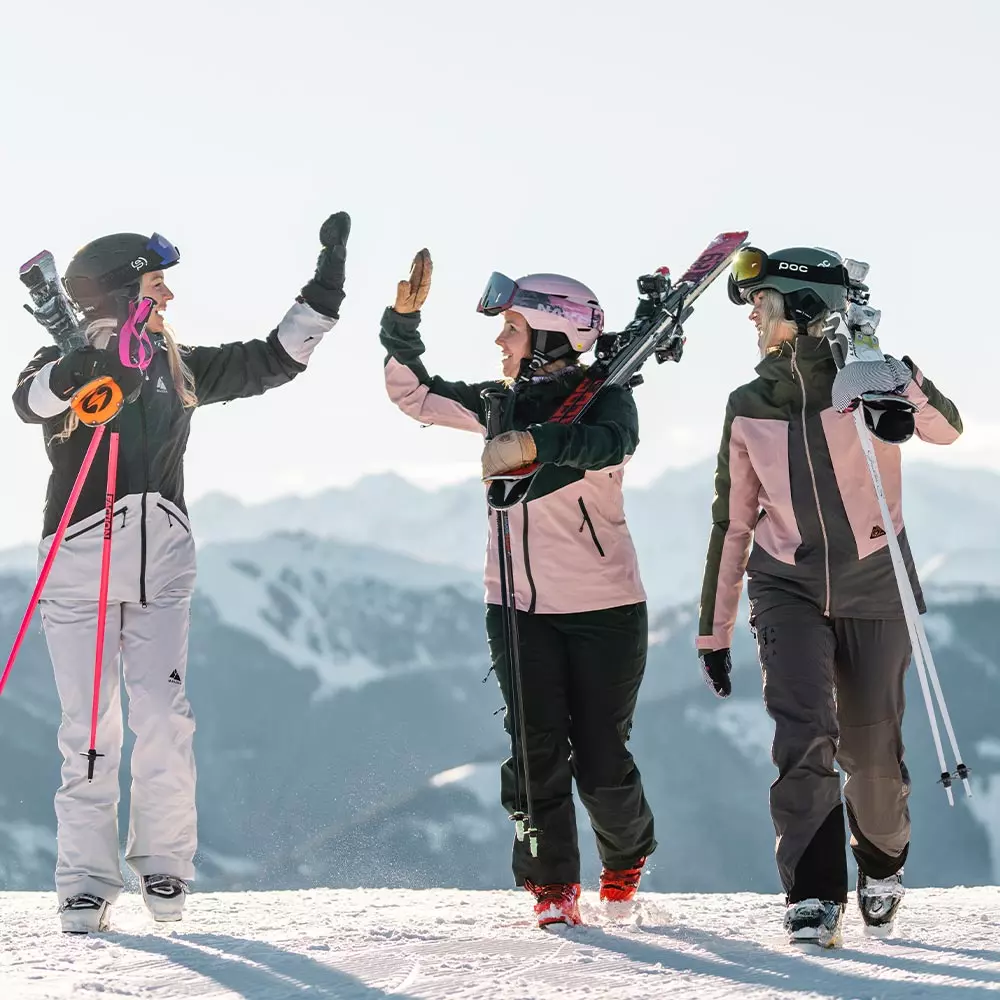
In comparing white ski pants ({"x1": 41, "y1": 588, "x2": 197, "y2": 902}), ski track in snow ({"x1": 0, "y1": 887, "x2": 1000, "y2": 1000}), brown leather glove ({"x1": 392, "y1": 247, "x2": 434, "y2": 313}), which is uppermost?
brown leather glove ({"x1": 392, "y1": 247, "x2": 434, "y2": 313})

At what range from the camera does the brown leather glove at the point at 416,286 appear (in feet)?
18.4

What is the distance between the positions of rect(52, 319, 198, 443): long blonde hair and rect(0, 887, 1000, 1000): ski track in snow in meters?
1.83

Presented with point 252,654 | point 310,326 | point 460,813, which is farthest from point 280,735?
point 310,326

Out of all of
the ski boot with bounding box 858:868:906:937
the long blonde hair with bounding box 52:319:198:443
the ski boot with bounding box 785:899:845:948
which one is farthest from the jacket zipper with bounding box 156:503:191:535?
the ski boot with bounding box 858:868:906:937

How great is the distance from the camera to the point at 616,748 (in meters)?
5.14

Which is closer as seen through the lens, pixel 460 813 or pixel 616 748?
pixel 616 748

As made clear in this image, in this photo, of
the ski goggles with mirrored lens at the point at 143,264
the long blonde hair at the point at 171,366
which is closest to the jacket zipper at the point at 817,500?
the long blonde hair at the point at 171,366

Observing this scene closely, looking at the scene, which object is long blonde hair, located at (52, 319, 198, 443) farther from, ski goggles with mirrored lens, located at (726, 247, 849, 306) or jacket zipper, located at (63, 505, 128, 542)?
ski goggles with mirrored lens, located at (726, 247, 849, 306)

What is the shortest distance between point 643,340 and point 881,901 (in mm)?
2190

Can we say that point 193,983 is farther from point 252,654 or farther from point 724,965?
point 252,654

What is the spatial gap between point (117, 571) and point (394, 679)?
117640 millimetres

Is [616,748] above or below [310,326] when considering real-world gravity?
below

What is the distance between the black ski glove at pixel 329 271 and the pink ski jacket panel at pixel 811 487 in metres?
1.82

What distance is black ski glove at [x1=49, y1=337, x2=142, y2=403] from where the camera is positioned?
16.5 ft
